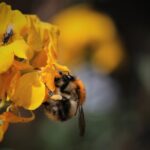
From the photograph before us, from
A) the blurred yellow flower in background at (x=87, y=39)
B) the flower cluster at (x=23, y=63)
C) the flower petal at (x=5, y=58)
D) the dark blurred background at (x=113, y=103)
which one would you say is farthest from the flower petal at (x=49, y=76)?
the blurred yellow flower in background at (x=87, y=39)

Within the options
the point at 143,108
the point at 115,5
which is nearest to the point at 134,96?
the point at 143,108

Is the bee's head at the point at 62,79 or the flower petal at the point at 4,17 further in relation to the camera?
the bee's head at the point at 62,79

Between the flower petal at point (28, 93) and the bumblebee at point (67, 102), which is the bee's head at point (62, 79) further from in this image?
the flower petal at point (28, 93)

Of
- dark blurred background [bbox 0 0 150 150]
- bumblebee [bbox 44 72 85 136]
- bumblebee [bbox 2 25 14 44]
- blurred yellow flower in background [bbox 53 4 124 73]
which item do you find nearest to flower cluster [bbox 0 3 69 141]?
bumblebee [bbox 2 25 14 44]

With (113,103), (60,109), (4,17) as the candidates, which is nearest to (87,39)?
A: (113,103)

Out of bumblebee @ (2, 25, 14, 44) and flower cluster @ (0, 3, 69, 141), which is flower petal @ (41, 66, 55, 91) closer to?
flower cluster @ (0, 3, 69, 141)

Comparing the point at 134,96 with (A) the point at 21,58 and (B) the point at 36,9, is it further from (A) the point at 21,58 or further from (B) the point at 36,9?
(A) the point at 21,58

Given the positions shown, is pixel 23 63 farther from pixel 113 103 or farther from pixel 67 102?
pixel 113 103
